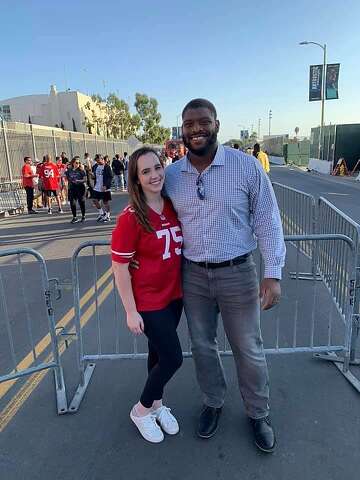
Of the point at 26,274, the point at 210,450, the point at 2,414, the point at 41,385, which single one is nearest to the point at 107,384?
the point at 41,385

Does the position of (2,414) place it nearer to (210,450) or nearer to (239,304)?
(210,450)

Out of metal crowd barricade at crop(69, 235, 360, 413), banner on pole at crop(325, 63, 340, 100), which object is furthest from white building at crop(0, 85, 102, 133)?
metal crowd barricade at crop(69, 235, 360, 413)

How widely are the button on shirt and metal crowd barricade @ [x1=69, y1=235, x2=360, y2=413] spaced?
103 cm

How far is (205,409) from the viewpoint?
2.94 metres

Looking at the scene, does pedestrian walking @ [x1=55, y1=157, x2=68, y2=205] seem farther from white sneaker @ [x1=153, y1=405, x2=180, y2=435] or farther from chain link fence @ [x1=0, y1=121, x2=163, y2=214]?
white sneaker @ [x1=153, y1=405, x2=180, y2=435]

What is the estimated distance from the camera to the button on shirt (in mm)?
2451

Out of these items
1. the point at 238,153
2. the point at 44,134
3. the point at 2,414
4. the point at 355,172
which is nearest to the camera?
the point at 238,153

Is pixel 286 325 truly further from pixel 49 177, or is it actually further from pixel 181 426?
pixel 49 177

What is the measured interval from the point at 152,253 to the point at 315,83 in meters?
36.9

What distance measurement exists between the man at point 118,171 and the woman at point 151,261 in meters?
18.8

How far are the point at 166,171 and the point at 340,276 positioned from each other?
230 centimetres

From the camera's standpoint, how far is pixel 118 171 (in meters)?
21.0

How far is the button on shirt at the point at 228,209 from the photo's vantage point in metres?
2.45

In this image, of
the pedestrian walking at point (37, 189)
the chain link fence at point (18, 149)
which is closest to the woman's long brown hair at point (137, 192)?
the chain link fence at point (18, 149)
